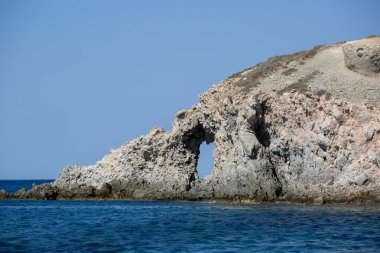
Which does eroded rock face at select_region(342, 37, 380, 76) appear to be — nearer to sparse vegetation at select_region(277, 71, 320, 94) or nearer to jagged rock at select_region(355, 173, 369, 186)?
sparse vegetation at select_region(277, 71, 320, 94)

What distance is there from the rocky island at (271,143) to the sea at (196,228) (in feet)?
9.59

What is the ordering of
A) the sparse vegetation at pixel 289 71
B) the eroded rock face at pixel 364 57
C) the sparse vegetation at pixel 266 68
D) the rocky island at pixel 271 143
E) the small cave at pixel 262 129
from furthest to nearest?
the sparse vegetation at pixel 266 68
the sparse vegetation at pixel 289 71
the eroded rock face at pixel 364 57
the small cave at pixel 262 129
the rocky island at pixel 271 143

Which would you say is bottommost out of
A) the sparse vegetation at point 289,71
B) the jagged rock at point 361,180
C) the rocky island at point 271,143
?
the jagged rock at point 361,180

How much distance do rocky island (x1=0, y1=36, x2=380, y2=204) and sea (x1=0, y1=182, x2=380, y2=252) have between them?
2922 mm

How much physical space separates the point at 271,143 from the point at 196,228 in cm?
2138

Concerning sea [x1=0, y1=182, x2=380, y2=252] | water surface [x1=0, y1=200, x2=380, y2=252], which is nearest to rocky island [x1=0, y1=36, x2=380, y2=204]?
sea [x1=0, y1=182, x2=380, y2=252]

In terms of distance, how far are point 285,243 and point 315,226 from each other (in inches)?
256

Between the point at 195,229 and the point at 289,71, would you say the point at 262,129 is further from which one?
the point at 195,229

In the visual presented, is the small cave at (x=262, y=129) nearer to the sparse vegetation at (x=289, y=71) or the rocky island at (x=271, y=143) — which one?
the rocky island at (x=271, y=143)

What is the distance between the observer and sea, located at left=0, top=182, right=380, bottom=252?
3094cm

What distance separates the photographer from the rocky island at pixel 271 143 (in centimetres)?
5300

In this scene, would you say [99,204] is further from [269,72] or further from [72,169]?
[269,72]

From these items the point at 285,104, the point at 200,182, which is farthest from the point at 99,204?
the point at 285,104

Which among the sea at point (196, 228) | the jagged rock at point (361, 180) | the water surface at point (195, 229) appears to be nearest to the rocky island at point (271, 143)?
the jagged rock at point (361, 180)
